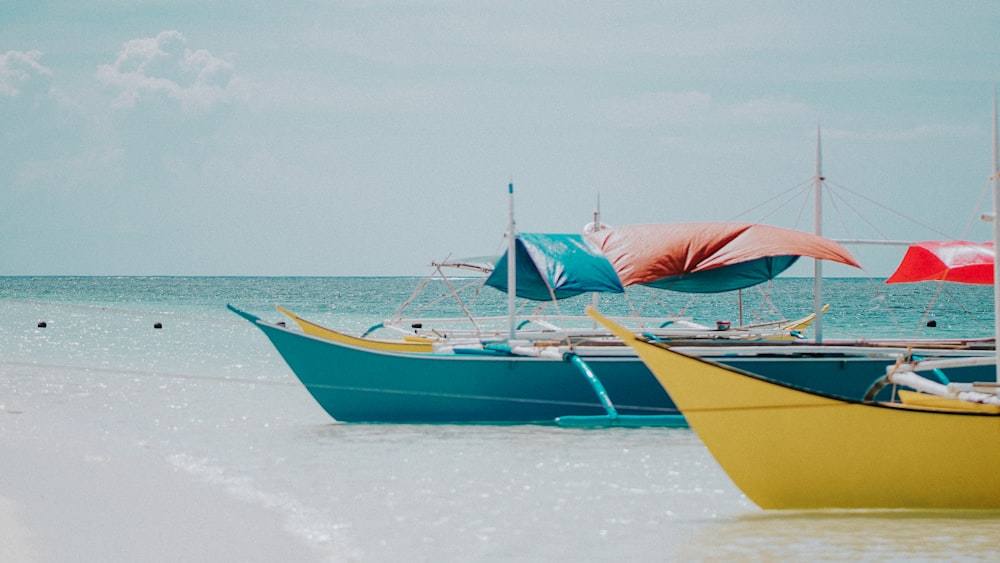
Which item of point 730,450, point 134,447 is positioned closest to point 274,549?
point 730,450

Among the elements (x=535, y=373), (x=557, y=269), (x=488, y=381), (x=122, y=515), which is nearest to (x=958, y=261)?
(x=557, y=269)

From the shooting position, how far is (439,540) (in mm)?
8141

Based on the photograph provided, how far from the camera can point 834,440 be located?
322 inches

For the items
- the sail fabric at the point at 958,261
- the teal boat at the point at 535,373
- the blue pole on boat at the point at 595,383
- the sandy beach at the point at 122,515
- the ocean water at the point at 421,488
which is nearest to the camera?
the sandy beach at the point at 122,515

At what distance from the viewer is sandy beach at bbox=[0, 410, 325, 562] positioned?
7.71 m

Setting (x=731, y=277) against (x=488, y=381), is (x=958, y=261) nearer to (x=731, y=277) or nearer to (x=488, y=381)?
(x=731, y=277)

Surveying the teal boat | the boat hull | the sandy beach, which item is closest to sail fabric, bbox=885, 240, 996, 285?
the teal boat

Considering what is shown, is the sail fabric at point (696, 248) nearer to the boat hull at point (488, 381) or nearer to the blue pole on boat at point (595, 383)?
the boat hull at point (488, 381)

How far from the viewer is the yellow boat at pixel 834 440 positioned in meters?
8.05

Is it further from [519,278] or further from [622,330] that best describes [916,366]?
[519,278]

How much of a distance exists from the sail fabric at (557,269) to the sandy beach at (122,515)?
18.1 ft

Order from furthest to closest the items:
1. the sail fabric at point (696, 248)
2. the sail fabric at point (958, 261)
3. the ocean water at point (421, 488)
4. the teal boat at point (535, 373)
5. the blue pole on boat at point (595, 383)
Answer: the sail fabric at point (958, 261), the sail fabric at point (696, 248), the teal boat at point (535, 373), the blue pole on boat at point (595, 383), the ocean water at point (421, 488)

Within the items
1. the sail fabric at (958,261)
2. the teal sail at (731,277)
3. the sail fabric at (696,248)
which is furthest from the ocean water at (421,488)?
the sail fabric at (958,261)

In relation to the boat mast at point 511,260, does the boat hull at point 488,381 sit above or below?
below
